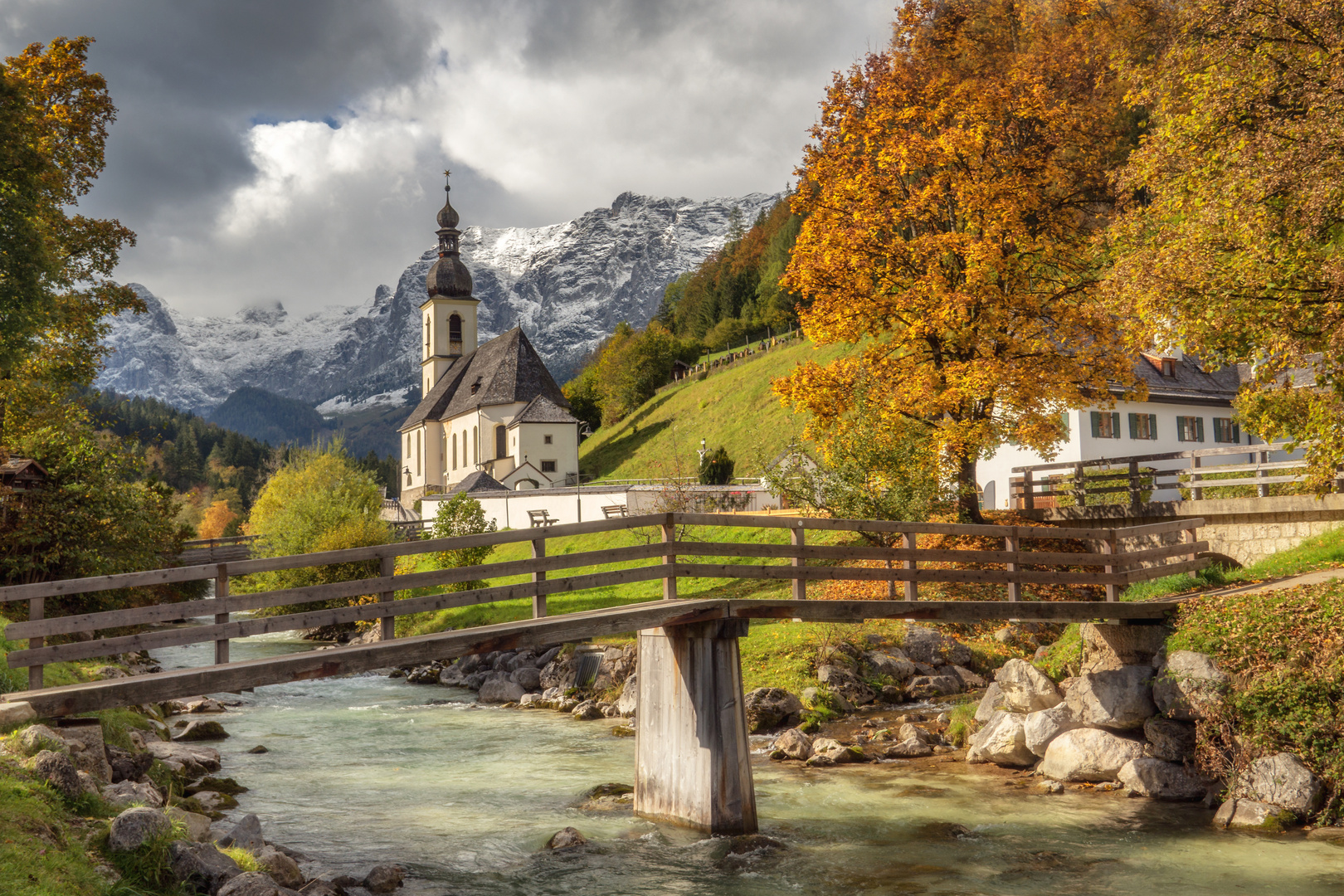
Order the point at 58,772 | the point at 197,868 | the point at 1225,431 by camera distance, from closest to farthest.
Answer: the point at 197,868
the point at 58,772
the point at 1225,431

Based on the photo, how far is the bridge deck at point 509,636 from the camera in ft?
31.0

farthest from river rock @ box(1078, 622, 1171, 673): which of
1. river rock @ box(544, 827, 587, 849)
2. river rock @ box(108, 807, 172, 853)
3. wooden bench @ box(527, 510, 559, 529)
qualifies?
wooden bench @ box(527, 510, 559, 529)

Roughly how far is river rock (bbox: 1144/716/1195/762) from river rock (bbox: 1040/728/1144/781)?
0.59ft

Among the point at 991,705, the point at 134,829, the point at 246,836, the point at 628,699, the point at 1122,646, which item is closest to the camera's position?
the point at 134,829

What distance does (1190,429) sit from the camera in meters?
41.1

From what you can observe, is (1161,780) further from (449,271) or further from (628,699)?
(449,271)

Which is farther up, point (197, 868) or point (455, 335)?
point (455, 335)

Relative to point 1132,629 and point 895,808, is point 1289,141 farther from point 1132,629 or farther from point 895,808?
point 895,808

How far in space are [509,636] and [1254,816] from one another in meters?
9.23

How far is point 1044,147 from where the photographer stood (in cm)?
2659

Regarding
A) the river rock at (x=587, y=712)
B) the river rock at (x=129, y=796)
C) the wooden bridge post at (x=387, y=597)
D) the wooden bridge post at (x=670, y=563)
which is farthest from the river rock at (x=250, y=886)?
the river rock at (x=587, y=712)

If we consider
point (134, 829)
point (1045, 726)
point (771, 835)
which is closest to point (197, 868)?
point (134, 829)

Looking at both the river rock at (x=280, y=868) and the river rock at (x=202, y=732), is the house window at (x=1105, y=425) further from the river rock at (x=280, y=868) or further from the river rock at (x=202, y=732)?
the river rock at (x=280, y=868)

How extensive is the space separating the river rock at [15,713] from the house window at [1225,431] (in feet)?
145
